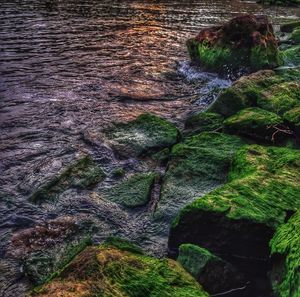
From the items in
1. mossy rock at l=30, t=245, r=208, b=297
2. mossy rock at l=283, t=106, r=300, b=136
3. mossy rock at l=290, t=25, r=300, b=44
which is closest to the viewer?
mossy rock at l=30, t=245, r=208, b=297

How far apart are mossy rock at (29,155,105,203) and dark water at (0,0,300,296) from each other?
0.26 metres

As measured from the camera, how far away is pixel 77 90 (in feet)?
54.9

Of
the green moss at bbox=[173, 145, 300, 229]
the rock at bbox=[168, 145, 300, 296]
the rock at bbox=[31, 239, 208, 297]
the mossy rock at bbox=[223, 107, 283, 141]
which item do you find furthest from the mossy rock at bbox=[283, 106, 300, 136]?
the rock at bbox=[31, 239, 208, 297]

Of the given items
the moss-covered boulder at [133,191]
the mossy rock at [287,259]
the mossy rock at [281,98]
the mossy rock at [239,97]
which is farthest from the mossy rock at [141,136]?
the mossy rock at [287,259]

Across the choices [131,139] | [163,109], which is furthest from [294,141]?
[163,109]

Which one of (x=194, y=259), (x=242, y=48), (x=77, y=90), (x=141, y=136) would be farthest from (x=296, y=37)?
(x=194, y=259)

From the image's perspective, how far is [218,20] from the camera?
3259 cm

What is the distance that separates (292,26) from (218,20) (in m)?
5.66

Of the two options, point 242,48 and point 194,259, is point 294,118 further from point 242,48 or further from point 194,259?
point 242,48

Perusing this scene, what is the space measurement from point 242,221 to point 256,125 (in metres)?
4.59

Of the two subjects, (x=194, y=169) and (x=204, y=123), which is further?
(x=204, y=123)

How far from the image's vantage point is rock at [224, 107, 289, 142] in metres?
11.1

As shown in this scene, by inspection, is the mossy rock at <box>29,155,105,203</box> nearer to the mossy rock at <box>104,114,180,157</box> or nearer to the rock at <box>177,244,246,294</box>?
the mossy rock at <box>104,114,180,157</box>

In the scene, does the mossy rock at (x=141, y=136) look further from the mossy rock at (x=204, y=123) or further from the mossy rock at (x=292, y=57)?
the mossy rock at (x=292, y=57)
